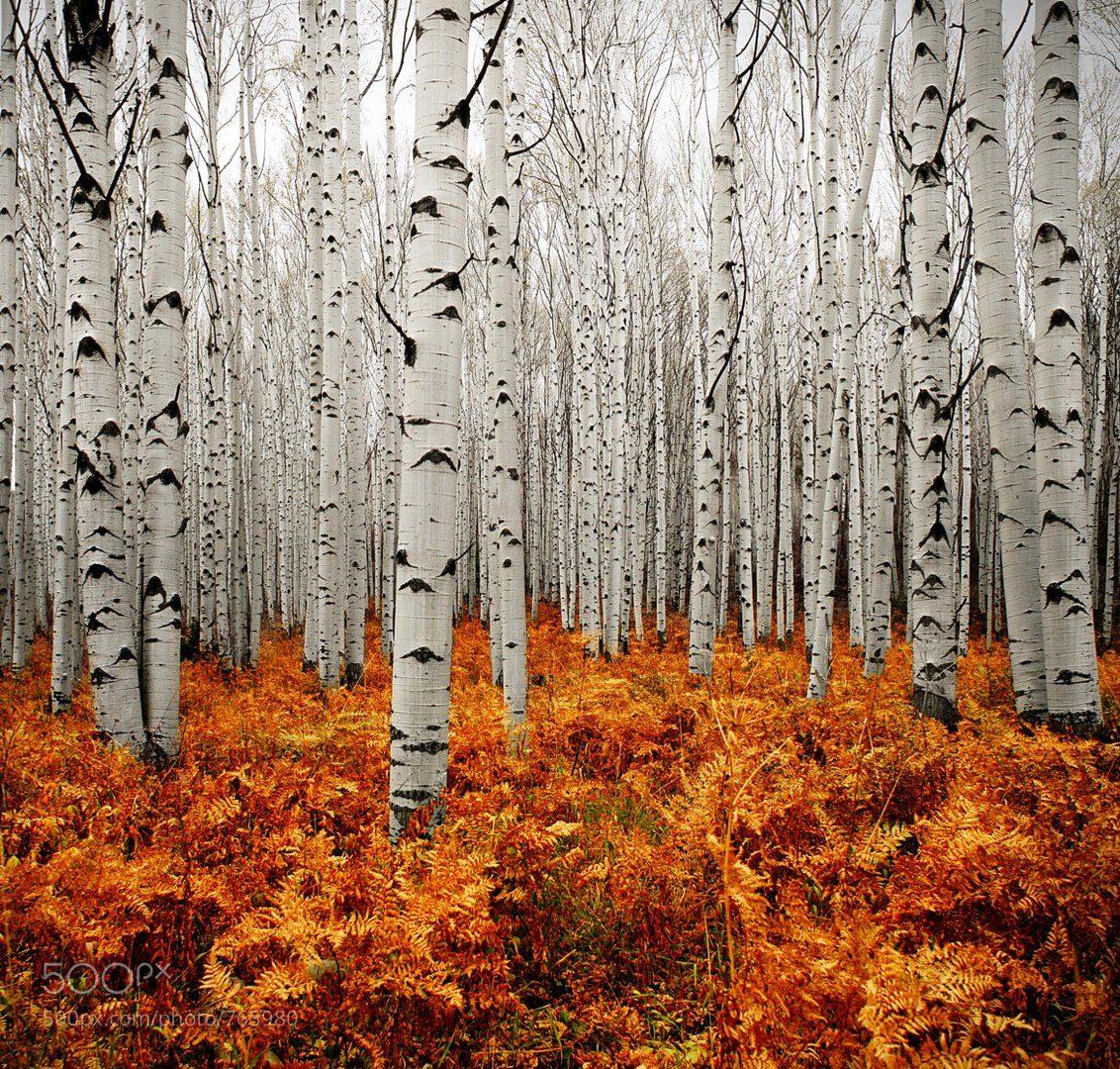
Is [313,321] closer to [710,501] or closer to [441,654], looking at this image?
[710,501]

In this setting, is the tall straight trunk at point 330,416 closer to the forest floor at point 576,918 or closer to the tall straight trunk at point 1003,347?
the forest floor at point 576,918

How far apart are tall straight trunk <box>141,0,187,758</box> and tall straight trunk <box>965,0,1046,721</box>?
469 cm

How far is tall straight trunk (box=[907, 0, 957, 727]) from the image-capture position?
3.98 m

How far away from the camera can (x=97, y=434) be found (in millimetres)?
3564

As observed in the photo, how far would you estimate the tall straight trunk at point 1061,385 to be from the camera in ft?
11.8

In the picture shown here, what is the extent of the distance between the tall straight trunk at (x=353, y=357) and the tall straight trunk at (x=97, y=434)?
344 centimetres

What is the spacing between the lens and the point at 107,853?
229 centimetres

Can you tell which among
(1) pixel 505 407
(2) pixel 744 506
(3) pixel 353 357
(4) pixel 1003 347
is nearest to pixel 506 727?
(1) pixel 505 407

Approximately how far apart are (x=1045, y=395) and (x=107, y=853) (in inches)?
206

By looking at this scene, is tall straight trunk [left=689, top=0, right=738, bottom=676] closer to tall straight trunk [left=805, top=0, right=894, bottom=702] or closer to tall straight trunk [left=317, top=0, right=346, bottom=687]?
tall straight trunk [left=805, top=0, right=894, bottom=702]

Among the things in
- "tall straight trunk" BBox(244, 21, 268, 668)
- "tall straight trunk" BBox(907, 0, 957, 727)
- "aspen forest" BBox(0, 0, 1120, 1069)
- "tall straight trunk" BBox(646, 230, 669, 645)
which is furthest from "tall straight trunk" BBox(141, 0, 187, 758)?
"tall straight trunk" BBox(646, 230, 669, 645)

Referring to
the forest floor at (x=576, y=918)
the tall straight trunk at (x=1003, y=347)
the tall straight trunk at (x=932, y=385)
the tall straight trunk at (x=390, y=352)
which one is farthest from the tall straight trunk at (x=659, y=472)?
the forest floor at (x=576, y=918)

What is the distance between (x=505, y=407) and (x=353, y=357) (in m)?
3.64

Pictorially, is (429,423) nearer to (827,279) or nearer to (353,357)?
(353,357)
